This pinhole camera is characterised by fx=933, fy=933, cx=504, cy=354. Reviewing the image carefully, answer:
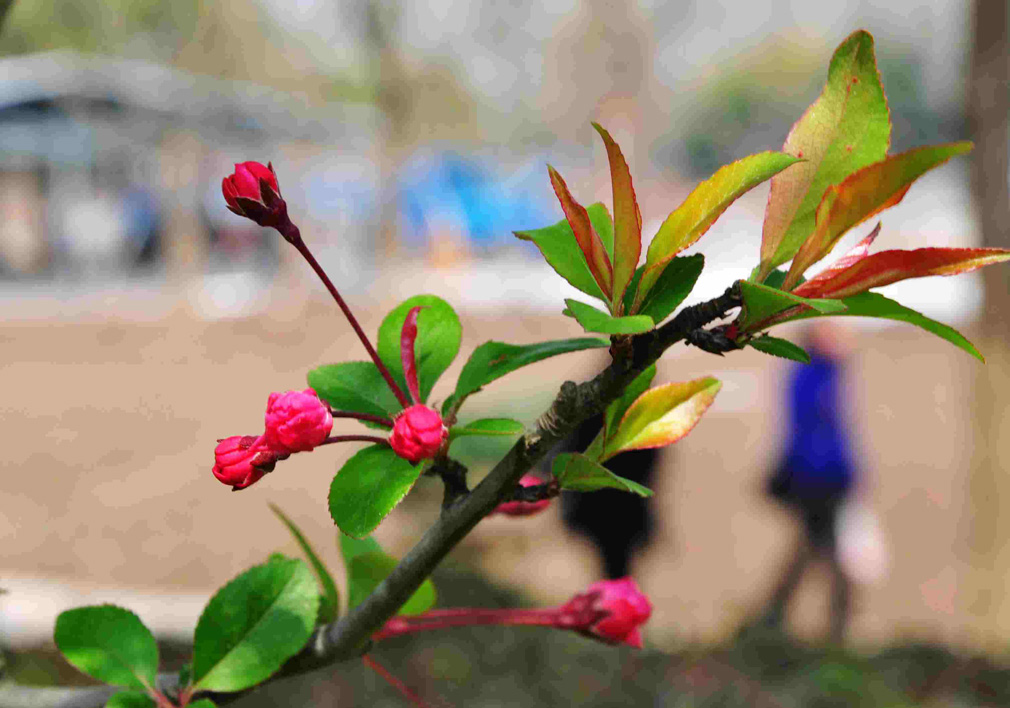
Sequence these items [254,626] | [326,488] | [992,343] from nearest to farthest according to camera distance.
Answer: [254,626], [992,343], [326,488]

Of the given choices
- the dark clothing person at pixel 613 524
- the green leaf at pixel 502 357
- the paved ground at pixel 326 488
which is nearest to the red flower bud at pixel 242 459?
the green leaf at pixel 502 357

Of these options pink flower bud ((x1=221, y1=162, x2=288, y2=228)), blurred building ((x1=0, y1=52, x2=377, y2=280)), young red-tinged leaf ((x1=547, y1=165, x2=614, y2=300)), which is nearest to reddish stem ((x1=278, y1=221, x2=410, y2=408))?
pink flower bud ((x1=221, y1=162, x2=288, y2=228))

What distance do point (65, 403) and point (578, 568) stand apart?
5.09 meters

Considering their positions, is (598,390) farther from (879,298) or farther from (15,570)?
(15,570)

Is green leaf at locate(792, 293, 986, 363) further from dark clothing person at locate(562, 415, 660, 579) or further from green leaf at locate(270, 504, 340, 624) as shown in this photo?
dark clothing person at locate(562, 415, 660, 579)

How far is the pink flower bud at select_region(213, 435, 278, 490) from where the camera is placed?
0.39 metres

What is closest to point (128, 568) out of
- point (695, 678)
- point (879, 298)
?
point (695, 678)

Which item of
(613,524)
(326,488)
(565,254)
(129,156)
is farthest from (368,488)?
(129,156)

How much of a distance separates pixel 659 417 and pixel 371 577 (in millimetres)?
244

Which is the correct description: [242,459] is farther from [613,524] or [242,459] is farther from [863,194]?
[613,524]

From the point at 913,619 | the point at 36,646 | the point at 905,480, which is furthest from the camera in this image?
the point at 905,480

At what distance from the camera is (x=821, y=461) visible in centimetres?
336

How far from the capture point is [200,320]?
11.0 m

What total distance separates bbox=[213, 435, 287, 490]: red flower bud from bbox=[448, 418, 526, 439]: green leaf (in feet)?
0.30
